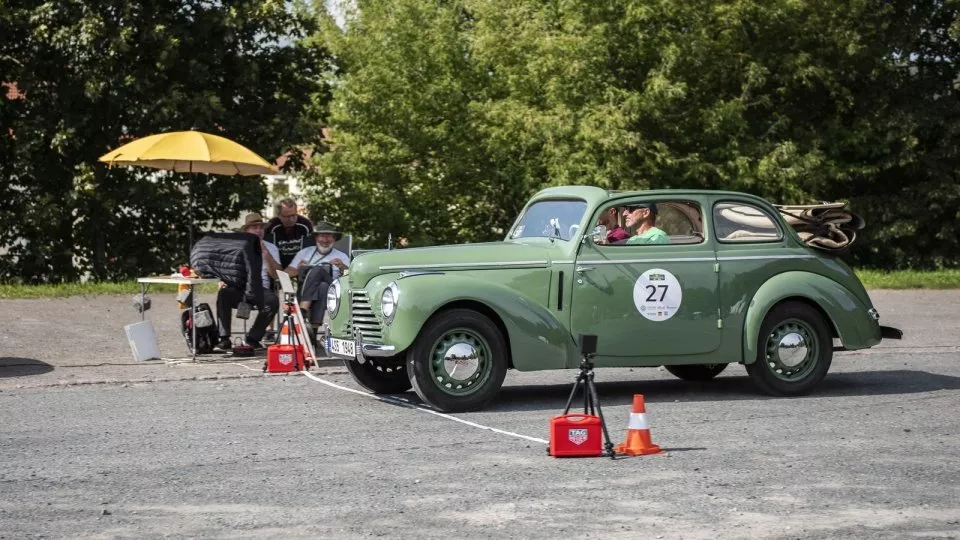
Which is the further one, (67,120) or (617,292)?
(67,120)

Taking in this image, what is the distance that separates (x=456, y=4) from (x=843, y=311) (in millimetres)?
26759

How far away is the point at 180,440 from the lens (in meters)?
10.1

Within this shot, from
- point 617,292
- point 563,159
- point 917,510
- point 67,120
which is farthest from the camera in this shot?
point 563,159

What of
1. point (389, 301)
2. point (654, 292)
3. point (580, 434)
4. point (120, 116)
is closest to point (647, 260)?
point (654, 292)

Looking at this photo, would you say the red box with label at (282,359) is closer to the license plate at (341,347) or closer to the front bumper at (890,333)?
the license plate at (341,347)

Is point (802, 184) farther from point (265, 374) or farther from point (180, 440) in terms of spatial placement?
point (180, 440)

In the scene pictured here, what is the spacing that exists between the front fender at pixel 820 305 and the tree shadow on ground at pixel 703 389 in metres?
0.52

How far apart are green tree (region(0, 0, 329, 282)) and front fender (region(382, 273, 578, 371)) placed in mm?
16405

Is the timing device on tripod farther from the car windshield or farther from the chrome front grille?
the car windshield

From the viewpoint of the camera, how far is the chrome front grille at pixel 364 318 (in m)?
11.8

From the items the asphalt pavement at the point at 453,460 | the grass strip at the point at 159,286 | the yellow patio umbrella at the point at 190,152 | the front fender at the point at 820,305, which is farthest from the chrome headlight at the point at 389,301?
the grass strip at the point at 159,286

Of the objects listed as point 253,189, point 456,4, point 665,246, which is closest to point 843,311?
point 665,246

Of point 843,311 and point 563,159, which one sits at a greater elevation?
point 563,159

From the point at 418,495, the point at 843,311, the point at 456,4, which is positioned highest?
the point at 456,4
